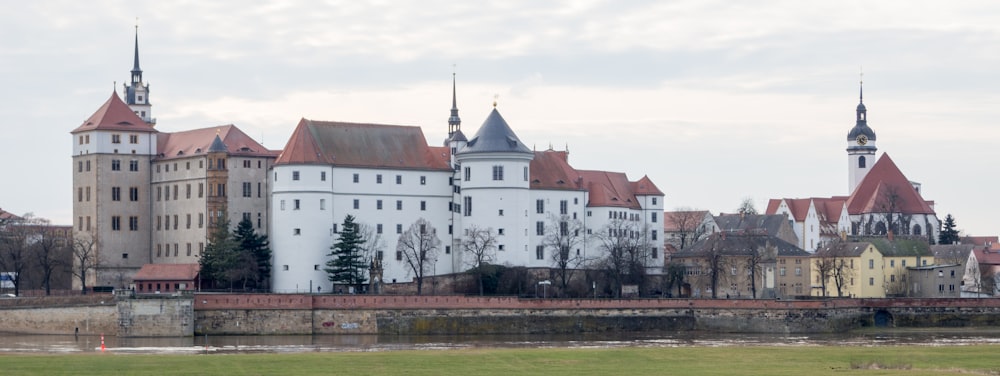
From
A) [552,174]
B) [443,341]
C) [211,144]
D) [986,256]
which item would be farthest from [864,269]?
[211,144]

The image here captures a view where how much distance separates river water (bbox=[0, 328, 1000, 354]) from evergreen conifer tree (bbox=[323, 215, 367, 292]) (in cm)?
1489

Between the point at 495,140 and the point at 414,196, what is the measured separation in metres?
6.78

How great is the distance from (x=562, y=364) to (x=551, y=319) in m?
37.1

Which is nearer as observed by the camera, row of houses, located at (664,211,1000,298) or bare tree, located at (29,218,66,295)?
bare tree, located at (29,218,66,295)

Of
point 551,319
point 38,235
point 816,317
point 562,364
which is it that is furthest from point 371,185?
point 562,364

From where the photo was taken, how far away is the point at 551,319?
350 feet

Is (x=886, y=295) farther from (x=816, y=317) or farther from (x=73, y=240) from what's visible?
(x=73, y=240)

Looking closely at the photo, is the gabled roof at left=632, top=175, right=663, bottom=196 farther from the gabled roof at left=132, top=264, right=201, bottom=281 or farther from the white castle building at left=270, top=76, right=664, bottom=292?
the gabled roof at left=132, top=264, right=201, bottom=281

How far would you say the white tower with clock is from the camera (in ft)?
626

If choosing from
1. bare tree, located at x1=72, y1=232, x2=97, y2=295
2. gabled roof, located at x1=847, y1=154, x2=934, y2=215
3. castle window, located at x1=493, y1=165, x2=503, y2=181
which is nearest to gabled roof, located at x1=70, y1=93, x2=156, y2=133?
bare tree, located at x1=72, y1=232, x2=97, y2=295

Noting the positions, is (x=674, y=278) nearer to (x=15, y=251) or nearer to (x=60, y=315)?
(x=60, y=315)

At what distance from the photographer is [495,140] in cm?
12156

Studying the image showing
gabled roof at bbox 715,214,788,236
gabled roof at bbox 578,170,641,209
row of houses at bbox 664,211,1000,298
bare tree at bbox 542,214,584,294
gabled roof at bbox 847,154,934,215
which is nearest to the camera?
bare tree at bbox 542,214,584,294

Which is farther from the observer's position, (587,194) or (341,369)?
(587,194)
